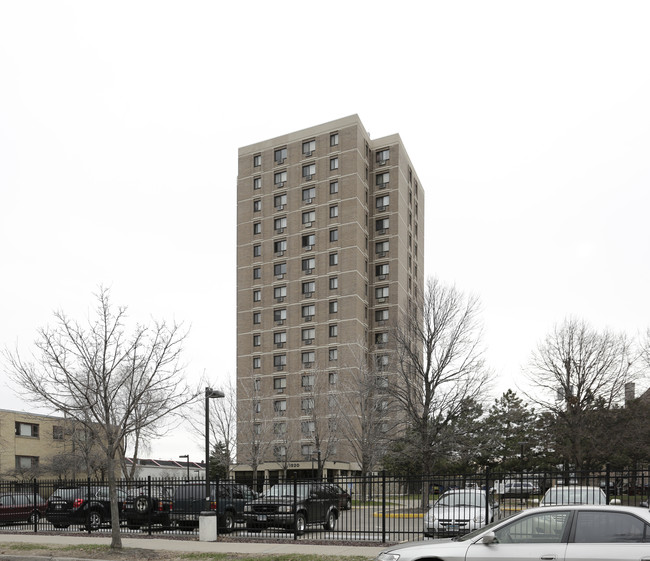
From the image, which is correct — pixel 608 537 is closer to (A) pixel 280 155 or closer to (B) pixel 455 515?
(B) pixel 455 515

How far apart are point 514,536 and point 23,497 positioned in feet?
79.5

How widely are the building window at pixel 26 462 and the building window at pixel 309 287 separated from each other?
3033 cm

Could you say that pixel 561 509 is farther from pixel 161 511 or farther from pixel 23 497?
pixel 23 497

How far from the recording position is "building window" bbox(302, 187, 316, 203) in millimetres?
74494

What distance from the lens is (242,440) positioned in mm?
60250

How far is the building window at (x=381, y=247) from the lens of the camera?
2985 inches

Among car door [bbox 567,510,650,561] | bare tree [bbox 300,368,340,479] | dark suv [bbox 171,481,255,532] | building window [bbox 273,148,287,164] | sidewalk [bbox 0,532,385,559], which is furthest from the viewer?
building window [bbox 273,148,287,164]

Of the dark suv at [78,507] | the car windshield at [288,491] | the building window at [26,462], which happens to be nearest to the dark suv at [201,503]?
the car windshield at [288,491]

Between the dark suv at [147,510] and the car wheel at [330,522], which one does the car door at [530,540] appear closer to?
the car wheel at [330,522]

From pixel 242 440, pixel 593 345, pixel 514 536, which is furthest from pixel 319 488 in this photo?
pixel 242 440

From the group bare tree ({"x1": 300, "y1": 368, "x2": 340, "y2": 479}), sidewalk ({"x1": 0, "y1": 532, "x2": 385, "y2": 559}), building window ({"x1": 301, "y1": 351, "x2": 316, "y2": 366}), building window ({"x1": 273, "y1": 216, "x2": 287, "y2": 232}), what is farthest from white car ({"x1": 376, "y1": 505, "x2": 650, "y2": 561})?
building window ({"x1": 273, "y1": 216, "x2": 287, "y2": 232})

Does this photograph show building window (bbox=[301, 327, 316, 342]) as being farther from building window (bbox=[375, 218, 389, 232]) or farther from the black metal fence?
the black metal fence

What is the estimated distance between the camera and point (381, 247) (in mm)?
76125

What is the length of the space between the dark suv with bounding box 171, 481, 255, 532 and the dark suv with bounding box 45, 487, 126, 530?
3.26 meters
